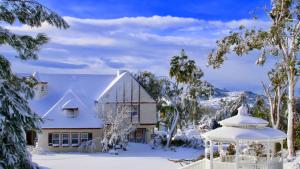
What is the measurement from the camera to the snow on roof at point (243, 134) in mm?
20719

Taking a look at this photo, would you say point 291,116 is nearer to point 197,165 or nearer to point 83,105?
point 197,165

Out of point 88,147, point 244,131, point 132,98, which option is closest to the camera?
point 244,131

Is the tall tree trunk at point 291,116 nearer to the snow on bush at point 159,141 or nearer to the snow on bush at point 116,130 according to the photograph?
the snow on bush at point 116,130

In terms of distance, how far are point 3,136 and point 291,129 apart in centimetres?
2216

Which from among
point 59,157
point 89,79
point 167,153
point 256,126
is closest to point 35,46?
point 256,126

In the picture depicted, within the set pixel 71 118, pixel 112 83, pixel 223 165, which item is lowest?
pixel 223 165

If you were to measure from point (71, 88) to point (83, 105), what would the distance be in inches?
150

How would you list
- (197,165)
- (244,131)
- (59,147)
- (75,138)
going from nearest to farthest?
(244,131), (197,165), (59,147), (75,138)

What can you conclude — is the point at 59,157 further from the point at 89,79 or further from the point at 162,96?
the point at 162,96

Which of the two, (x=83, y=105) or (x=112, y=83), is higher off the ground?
(x=112, y=83)

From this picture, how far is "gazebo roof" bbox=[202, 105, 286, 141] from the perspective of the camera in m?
20.8

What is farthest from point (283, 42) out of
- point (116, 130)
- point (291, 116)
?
point (116, 130)

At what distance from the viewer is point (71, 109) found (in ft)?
137

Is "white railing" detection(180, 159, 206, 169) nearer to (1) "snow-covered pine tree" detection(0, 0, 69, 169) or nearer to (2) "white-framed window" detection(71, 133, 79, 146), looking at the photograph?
(1) "snow-covered pine tree" detection(0, 0, 69, 169)
